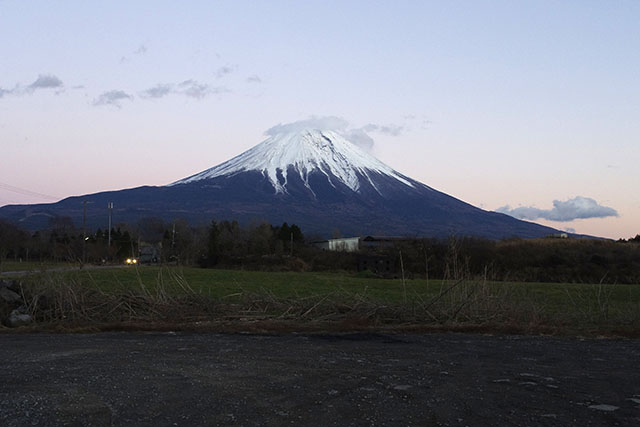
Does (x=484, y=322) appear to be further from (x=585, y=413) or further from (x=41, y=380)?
(x=41, y=380)

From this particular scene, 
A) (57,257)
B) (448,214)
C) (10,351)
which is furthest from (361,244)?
(448,214)

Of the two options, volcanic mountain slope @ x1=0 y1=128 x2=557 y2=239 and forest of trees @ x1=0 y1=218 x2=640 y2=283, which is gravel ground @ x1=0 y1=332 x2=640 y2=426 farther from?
volcanic mountain slope @ x1=0 y1=128 x2=557 y2=239

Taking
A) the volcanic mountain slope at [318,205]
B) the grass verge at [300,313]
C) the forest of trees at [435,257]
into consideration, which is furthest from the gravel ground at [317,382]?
the volcanic mountain slope at [318,205]

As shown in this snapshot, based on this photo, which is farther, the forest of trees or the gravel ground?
the forest of trees

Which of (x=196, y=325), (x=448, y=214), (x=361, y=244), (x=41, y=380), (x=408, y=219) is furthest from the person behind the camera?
(x=448, y=214)

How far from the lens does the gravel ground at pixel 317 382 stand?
606 centimetres

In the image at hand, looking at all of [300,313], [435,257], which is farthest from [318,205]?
[300,313]

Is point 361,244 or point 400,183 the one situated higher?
point 400,183

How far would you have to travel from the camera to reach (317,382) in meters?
7.61

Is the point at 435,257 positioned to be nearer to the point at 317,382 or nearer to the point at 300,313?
the point at 300,313

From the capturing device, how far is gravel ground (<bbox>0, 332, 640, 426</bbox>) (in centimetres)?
606

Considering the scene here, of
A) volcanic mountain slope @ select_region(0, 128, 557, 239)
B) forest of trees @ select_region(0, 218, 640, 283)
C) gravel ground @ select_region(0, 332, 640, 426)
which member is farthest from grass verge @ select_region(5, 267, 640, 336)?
volcanic mountain slope @ select_region(0, 128, 557, 239)

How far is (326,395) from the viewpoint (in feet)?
22.7

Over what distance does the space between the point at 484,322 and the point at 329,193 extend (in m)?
165
